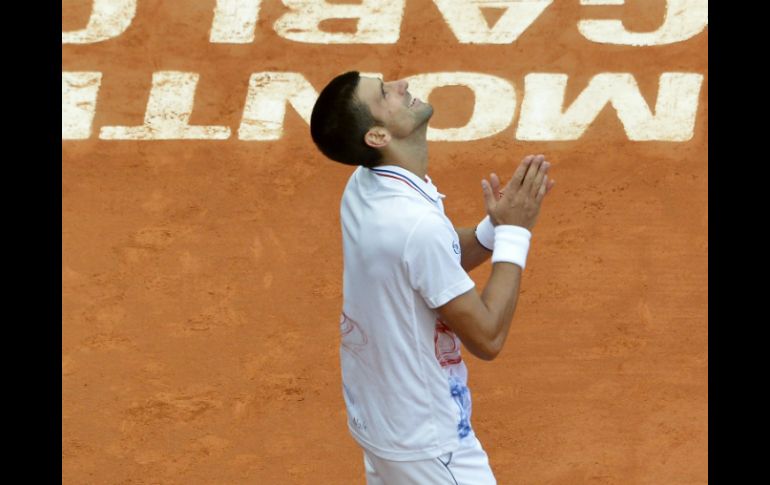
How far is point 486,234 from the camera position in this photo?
3820 mm

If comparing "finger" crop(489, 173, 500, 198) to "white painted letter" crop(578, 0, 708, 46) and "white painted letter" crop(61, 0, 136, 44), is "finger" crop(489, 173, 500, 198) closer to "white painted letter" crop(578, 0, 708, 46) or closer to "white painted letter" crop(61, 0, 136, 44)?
"white painted letter" crop(578, 0, 708, 46)

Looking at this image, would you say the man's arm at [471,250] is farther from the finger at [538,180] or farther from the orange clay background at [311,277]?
the orange clay background at [311,277]

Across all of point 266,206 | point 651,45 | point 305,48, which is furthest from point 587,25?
point 266,206

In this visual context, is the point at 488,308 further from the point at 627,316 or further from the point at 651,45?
the point at 651,45

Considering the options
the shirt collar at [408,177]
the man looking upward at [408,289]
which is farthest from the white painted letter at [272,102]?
the shirt collar at [408,177]

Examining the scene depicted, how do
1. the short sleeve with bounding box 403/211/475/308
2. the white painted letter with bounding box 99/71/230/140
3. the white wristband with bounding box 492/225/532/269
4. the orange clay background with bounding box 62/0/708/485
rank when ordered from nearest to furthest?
the short sleeve with bounding box 403/211/475/308 < the white wristband with bounding box 492/225/532/269 < the orange clay background with bounding box 62/0/708/485 < the white painted letter with bounding box 99/71/230/140

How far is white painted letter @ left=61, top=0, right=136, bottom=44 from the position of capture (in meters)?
6.48

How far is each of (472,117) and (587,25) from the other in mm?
858

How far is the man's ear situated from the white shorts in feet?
3.15

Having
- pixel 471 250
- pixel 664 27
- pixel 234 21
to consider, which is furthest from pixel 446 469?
pixel 664 27

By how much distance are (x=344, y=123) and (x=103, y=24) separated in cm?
342

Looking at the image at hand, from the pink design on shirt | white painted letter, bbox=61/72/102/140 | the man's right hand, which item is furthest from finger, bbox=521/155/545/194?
white painted letter, bbox=61/72/102/140

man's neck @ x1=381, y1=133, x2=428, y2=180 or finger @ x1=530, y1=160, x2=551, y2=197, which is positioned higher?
finger @ x1=530, y1=160, x2=551, y2=197

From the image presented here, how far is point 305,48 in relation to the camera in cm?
647
